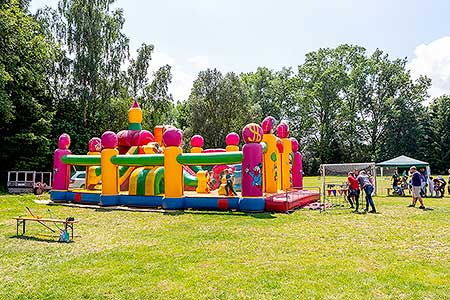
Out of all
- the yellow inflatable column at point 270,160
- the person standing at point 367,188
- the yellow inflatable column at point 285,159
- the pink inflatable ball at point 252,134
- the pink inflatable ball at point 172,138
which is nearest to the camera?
the pink inflatable ball at point 252,134

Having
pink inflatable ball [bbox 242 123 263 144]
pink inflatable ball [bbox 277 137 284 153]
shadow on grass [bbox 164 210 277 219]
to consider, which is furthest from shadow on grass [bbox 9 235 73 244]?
pink inflatable ball [bbox 277 137 284 153]

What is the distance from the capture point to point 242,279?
529cm

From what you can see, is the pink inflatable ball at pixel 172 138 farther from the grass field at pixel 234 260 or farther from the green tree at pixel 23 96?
the green tree at pixel 23 96

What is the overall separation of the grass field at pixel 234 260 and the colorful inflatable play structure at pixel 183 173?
1686mm

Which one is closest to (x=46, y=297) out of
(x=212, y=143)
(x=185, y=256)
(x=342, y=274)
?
(x=185, y=256)

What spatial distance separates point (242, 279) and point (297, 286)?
782 millimetres

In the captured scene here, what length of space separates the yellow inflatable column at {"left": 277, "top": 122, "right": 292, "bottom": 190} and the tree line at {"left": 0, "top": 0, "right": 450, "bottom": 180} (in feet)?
47.4

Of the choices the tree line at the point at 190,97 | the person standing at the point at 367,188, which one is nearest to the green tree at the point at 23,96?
the tree line at the point at 190,97

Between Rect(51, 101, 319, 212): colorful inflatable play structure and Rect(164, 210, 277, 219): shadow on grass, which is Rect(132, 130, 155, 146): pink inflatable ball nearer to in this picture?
Rect(51, 101, 319, 212): colorful inflatable play structure

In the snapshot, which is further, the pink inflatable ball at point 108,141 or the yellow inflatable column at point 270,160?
the pink inflatable ball at point 108,141

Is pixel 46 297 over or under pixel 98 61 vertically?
under

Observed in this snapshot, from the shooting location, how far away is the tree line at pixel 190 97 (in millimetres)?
22812

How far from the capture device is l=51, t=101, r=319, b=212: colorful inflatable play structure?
1182 centimetres

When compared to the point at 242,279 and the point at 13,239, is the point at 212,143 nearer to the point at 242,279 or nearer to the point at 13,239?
the point at 13,239
